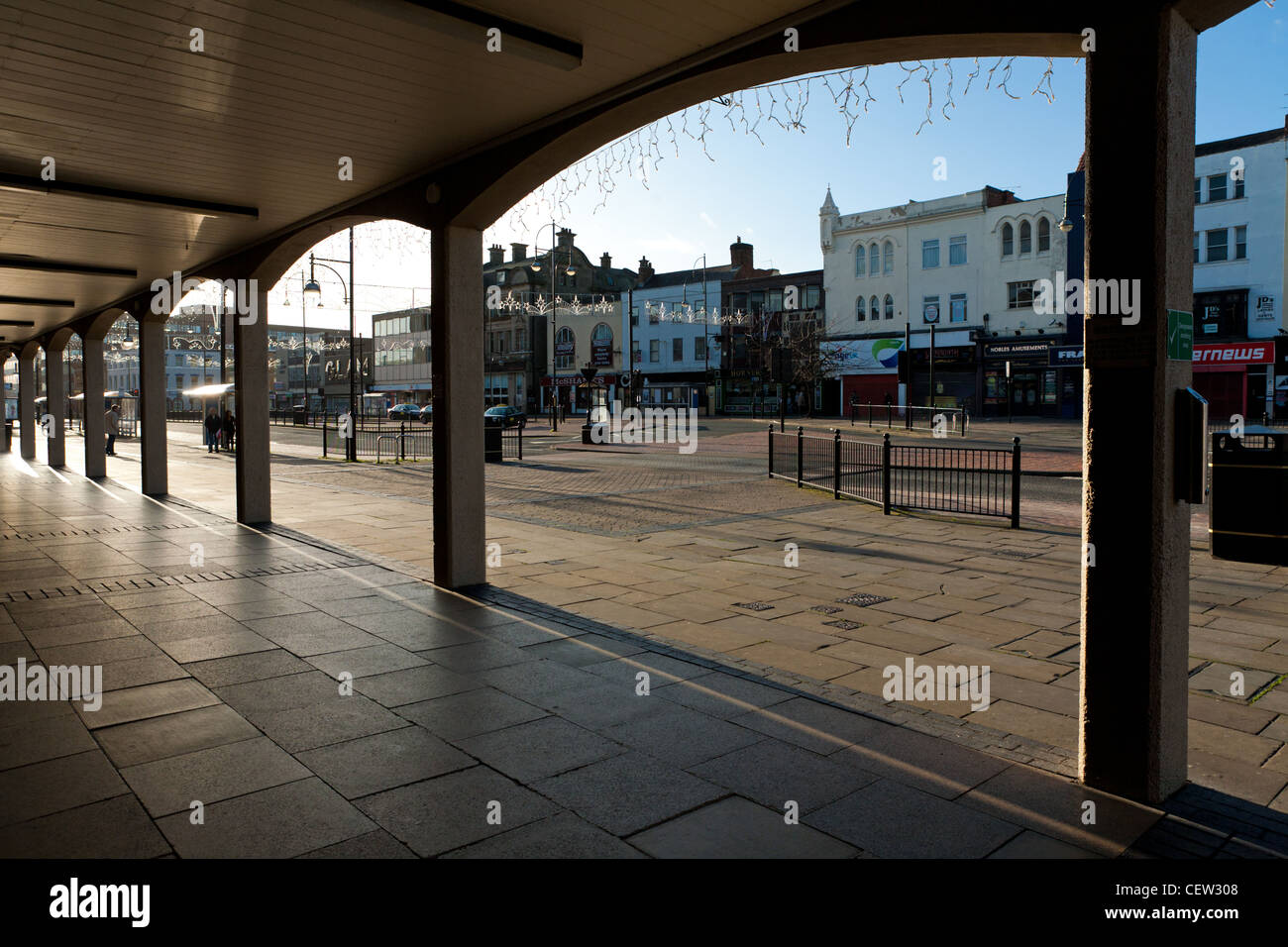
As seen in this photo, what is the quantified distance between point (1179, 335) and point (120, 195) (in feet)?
29.9

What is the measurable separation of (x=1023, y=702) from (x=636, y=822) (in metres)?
2.52

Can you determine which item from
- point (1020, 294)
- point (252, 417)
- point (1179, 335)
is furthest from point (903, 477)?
point (1020, 294)

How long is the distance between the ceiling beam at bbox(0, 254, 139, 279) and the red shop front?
1394 inches

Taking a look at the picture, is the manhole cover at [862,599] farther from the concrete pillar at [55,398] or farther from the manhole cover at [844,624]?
the concrete pillar at [55,398]

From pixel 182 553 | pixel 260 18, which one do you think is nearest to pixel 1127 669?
pixel 260 18

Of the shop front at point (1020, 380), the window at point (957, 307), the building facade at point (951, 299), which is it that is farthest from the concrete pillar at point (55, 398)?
the window at point (957, 307)

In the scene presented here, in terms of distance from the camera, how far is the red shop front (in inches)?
1313

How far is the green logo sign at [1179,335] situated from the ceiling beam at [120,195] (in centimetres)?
888

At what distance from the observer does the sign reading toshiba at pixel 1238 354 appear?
1304 inches

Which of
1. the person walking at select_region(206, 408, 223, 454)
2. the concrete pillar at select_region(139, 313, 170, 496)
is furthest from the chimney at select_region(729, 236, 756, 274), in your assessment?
the concrete pillar at select_region(139, 313, 170, 496)

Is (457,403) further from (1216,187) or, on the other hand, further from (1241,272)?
(1216,187)

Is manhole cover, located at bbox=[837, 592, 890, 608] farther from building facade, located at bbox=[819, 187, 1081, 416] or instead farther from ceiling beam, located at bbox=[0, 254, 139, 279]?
building facade, located at bbox=[819, 187, 1081, 416]

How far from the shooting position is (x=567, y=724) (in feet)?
14.2
